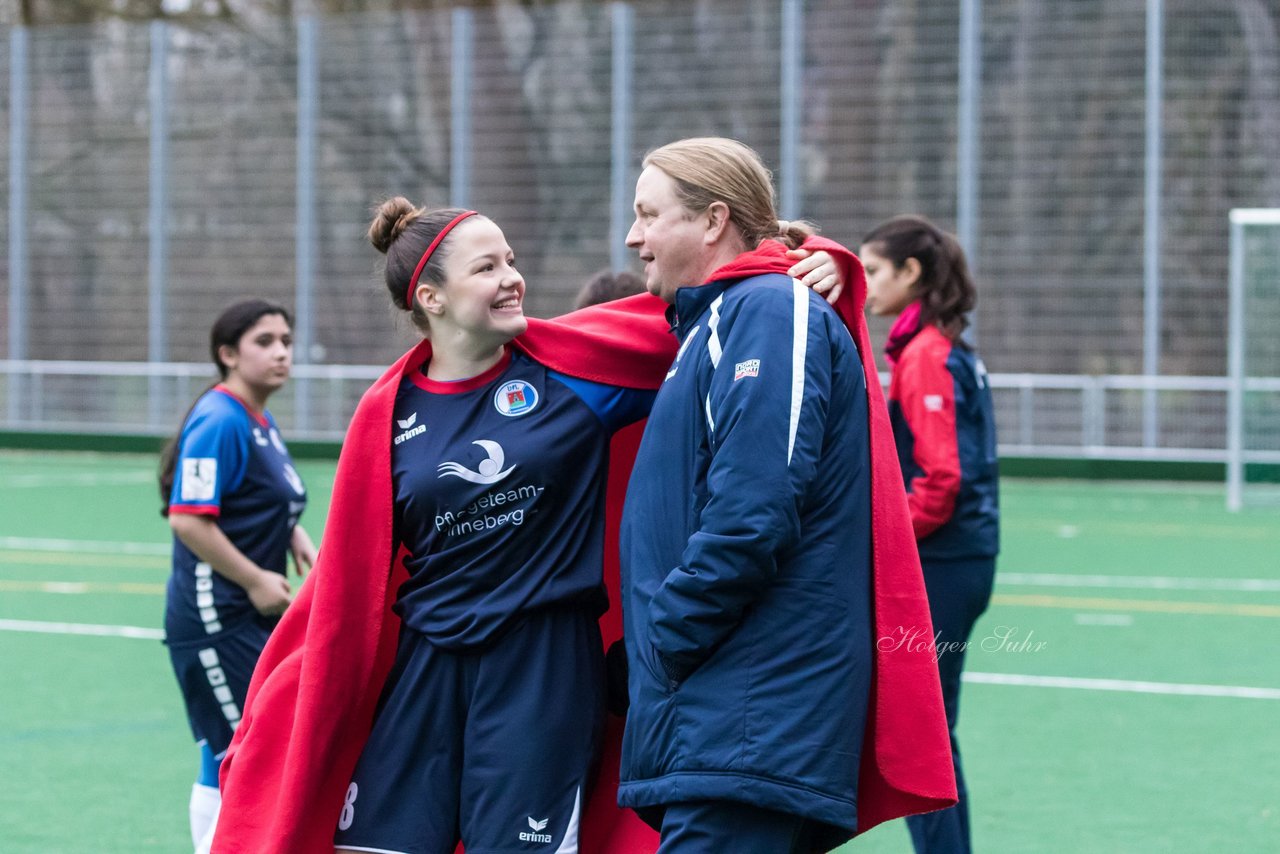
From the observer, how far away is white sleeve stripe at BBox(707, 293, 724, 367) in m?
3.19

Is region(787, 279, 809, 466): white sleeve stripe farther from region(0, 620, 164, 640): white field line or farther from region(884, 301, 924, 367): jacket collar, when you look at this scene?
region(0, 620, 164, 640): white field line

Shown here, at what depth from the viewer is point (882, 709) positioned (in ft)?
10.4

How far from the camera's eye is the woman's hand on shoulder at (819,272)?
3.34m

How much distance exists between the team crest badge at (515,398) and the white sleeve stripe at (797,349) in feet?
2.55

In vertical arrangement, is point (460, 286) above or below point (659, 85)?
below

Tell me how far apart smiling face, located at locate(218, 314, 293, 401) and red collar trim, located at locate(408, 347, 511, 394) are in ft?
5.92

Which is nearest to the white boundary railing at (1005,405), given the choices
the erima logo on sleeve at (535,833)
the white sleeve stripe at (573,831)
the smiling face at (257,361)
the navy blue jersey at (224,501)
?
the smiling face at (257,361)

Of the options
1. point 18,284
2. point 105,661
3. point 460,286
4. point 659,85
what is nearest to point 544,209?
point 659,85

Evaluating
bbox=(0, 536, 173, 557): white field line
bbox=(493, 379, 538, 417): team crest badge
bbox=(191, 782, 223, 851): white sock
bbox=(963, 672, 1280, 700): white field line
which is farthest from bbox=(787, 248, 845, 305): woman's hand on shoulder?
bbox=(0, 536, 173, 557): white field line

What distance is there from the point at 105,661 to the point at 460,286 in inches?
246

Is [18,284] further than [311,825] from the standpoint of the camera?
Yes

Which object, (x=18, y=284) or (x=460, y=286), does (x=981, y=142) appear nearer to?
(x=18, y=284)

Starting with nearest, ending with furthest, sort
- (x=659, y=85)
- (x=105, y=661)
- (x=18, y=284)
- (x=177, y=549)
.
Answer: (x=177, y=549) → (x=105, y=661) → (x=659, y=85) → (x=18, y=284)

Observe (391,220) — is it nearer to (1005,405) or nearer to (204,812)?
(204,812)
